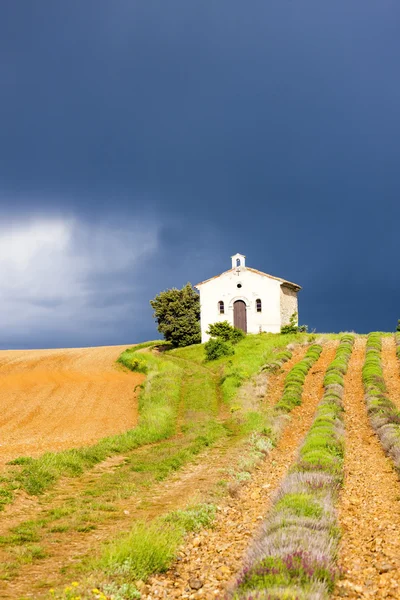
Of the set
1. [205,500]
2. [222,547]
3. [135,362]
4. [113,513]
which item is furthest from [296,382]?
[222,547]

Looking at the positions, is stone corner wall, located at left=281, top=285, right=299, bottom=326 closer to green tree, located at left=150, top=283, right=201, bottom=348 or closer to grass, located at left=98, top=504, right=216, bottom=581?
green tree, located at left=150, top=283, right=201, bottom=348

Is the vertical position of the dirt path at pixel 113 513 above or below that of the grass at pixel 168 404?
below

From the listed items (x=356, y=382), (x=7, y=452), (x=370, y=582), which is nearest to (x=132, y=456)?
(x=7, y=452)

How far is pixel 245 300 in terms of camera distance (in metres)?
58.1

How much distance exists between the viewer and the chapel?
5741 centimetres

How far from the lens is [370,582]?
6.88 metres

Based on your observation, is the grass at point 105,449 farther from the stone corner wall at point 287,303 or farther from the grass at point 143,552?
the stone corner wall at point 287,303

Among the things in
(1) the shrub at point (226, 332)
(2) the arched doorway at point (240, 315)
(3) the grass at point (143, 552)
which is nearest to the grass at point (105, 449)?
(3) the grass at point (143, 552)

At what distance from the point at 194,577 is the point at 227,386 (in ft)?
88.8

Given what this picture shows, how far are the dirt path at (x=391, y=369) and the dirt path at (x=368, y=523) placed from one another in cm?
892

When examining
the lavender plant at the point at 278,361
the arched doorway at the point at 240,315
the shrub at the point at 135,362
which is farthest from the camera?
the arched doorway at the point at 240,315

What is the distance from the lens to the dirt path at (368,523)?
22.3 feet

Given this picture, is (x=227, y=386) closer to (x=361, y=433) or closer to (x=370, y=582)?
(x=361, y=433)

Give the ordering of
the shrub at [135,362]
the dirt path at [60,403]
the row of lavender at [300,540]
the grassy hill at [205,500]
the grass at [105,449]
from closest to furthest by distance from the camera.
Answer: the row of lavender at [300,540]
the grassy hill at [205,500]
the grass at [105,449]
the dirt path at [60,403]
the shrub at [135,362]
